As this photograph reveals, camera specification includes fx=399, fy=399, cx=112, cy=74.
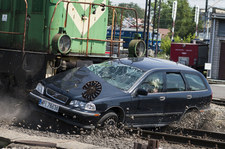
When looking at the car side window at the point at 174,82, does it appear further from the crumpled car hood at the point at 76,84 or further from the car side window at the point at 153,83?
the crumpled car hood at the point at 76,84

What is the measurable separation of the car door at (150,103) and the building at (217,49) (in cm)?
2406

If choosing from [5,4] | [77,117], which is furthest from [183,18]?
[77,117]

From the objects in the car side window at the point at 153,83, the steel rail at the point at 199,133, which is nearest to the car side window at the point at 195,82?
the car side window at the point at 153,83

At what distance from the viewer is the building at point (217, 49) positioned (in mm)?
30984

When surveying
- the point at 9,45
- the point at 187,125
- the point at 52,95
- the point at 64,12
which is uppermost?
the point at 64,12

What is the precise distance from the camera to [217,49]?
31266mm

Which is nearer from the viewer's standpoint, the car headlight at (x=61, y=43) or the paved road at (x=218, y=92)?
the car headlight at (x=61, y=43)

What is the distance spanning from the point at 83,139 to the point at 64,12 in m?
4.01

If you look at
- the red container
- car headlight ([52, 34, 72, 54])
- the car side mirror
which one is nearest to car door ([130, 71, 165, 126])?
the car side mirror

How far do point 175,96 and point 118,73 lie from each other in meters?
1.28

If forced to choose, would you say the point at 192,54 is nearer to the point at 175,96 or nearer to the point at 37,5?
the point at 37,5

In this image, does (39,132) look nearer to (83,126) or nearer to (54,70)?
(83,126)

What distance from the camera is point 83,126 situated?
695 centimetres

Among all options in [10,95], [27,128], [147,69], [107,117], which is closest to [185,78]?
[147,69]
